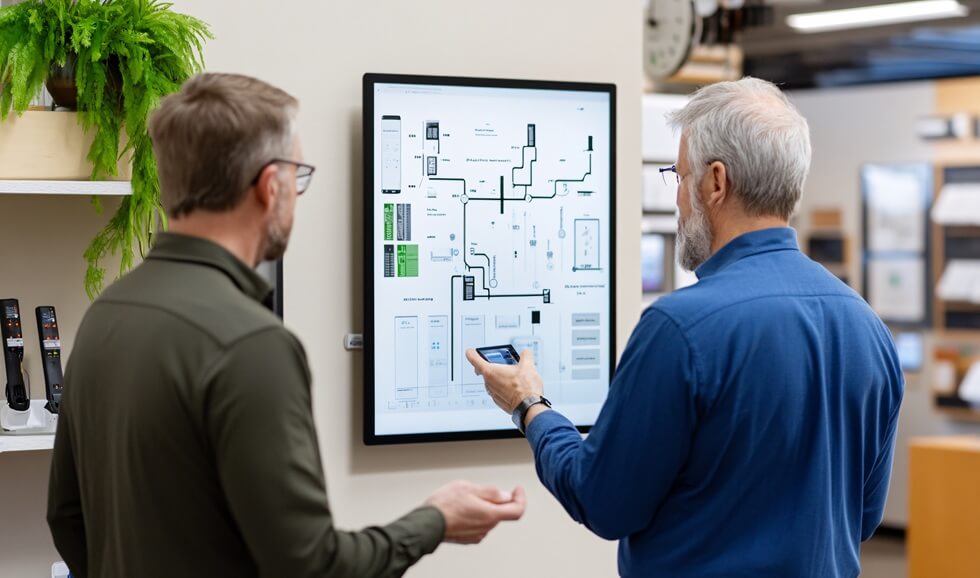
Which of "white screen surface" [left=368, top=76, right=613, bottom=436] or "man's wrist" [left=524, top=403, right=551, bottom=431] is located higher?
"white screen surface" [left=368, top=76, right=613, bottom=436]

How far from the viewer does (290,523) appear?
158 centimetres

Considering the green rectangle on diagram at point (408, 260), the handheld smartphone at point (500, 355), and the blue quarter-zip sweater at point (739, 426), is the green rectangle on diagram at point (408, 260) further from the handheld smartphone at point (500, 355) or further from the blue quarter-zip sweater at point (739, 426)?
the blue quarter-zip sweater at point (739, 426)

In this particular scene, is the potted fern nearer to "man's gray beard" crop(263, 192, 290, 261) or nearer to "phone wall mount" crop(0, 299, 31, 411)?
"phone wall mount" crop(0, 299, 31, 411)

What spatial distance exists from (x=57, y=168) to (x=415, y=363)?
96cm

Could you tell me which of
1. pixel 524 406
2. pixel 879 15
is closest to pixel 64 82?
pixel 524 406

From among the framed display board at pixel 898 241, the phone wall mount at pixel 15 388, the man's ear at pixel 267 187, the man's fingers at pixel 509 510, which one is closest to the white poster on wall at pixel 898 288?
the framed display board at pixel 898 241

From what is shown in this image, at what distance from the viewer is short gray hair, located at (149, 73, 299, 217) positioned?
165cm

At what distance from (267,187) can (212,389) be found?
0.30m

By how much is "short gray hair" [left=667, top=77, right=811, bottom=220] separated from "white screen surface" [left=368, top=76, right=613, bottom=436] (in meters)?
1.00

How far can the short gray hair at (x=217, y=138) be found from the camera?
5.41 ft

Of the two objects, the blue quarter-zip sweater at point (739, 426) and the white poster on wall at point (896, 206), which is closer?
the blue quarter-zip sweater at point (739, 426)

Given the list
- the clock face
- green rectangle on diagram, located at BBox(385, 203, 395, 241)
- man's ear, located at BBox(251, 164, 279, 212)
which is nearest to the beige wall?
green rectangle on diagram, located at BBox(385, 203, 395, 241)

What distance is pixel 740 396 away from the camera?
1.95m

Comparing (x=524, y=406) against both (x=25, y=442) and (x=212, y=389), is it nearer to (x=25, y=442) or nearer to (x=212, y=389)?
(x=212, y=389)
